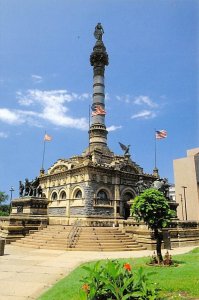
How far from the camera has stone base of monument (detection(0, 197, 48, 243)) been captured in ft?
86.8

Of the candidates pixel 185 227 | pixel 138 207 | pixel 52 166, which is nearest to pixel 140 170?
pixel 52 166

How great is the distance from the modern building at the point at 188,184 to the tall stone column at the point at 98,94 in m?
12.1

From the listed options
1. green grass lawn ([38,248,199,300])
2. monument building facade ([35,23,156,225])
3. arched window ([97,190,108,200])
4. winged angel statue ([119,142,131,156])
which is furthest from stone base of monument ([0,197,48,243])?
green grass lawn ([38,248,199,300])

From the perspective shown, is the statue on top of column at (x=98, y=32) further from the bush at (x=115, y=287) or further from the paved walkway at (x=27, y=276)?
the bush at (x=115, y=287)

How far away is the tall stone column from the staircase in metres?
19.4

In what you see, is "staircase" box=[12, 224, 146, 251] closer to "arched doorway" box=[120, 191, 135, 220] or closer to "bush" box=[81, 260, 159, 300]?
"arched doorway" box=[120, 191, 135, 220]

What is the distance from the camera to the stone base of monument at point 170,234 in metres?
22.1

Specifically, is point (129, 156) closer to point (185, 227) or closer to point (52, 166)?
point (52, 166)

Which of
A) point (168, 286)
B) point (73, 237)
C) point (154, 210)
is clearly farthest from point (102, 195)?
point (168, 286)

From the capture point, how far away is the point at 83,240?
22125mm

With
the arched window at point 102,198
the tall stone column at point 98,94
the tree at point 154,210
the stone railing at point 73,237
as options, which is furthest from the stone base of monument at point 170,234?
the tall stone column at point 98,94

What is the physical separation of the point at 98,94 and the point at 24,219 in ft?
80.8

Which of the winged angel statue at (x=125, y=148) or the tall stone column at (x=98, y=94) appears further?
the tall stone column at (x=98, y=94)

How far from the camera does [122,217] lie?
→ 120 feet
